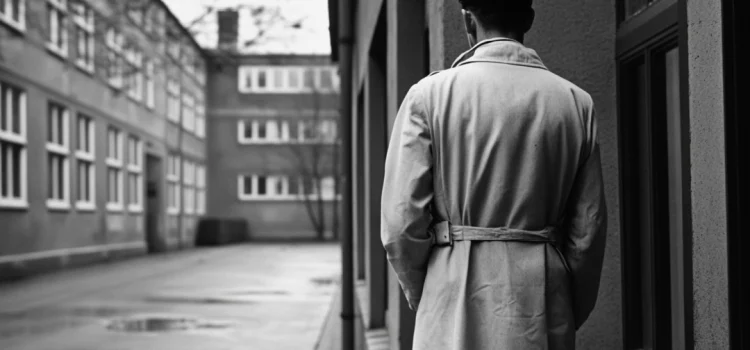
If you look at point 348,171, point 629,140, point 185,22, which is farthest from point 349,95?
point 629,140

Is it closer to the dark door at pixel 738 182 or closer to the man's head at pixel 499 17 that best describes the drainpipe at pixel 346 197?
the man's head at pixel 499 17

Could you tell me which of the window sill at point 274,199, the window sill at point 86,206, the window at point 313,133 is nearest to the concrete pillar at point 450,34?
the window sill at point 86,206

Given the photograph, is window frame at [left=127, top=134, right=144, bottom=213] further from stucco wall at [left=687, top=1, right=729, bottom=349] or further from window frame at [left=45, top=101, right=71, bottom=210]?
stucco wall at [left=687, top=1, right=729, bottom=349]

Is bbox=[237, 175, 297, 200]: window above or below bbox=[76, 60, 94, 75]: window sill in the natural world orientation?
below

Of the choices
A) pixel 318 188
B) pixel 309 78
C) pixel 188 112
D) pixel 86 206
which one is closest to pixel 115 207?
pixel 86 206

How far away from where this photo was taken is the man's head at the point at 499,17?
90.0 inches

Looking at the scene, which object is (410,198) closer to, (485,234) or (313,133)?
(485,234)

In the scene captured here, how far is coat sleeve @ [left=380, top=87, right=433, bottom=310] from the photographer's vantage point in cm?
216

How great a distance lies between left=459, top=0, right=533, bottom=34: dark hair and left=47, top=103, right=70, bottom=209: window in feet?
69.6

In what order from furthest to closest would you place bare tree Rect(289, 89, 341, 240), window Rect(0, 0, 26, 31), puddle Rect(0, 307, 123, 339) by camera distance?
1. bare tree Rect(289, 89, 341, 240)
2. window Rect(0, 0, 26, 31)
3. puddle Rect(0, 307, 123, 339)

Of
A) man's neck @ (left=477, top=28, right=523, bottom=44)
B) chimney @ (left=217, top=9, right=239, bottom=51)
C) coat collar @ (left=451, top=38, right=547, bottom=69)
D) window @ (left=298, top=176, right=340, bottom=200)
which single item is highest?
chimney @ (left=217, top=9, right=239, bottom=51)

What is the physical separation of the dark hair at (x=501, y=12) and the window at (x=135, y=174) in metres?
29.3

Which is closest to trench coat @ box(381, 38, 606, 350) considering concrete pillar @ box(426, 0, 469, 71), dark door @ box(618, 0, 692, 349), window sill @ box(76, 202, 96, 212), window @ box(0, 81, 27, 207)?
dark door @ box(618, 0, 692, 349)

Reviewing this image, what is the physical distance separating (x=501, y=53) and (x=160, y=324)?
9.59m
